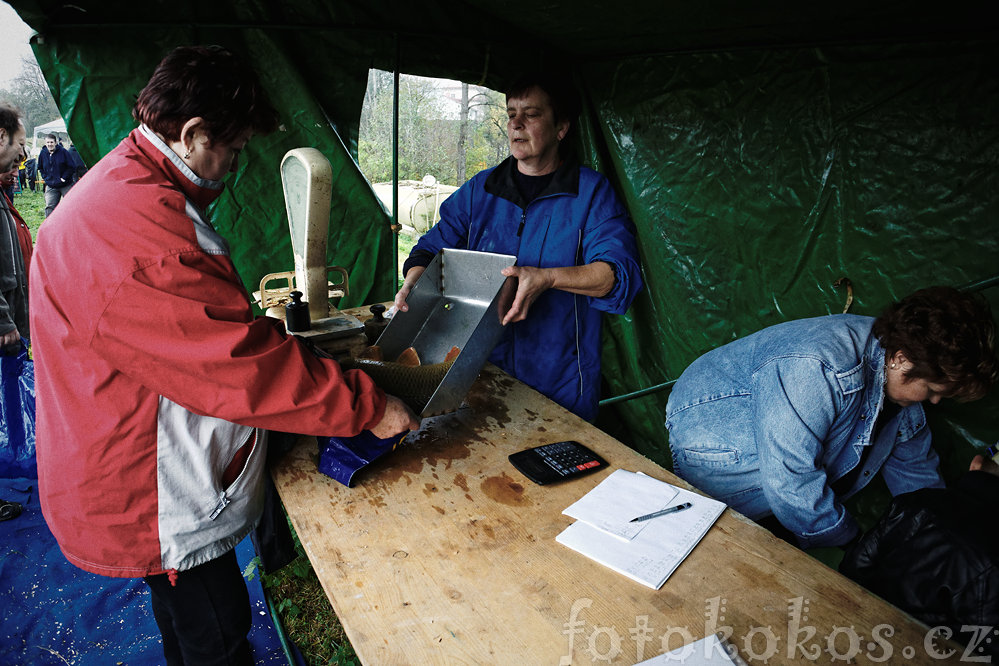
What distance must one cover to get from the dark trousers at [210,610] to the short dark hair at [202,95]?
0.95m

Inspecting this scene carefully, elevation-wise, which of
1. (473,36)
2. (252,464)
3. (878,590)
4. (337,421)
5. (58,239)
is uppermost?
(473,36)

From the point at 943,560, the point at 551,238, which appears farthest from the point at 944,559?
the point at 551,238

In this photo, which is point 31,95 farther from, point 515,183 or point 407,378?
point 407,378

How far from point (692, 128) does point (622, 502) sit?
2.22 m

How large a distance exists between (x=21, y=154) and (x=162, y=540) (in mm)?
2636

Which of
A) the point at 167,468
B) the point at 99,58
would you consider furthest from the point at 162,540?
the point at 99,58

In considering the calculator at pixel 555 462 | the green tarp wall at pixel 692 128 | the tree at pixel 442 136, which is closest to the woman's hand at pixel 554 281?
the calculator at pixel 555 462

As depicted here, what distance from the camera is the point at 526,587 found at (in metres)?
1.08

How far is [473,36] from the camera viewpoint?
10.4 ft

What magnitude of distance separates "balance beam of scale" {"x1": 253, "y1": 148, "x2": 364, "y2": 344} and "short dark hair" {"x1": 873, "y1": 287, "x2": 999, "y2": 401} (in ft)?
6.22

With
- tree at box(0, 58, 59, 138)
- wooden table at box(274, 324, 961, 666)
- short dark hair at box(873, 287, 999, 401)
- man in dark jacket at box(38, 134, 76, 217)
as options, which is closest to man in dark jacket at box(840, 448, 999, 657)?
wooden table at box(274, 324, 961, 666)

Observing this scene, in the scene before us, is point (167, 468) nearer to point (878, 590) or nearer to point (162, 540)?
point (162, 540)

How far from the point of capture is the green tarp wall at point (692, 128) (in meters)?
2.01

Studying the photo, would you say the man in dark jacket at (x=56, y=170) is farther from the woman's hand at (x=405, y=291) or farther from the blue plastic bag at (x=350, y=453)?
the blue plastic bag at (x=350, y=453)
